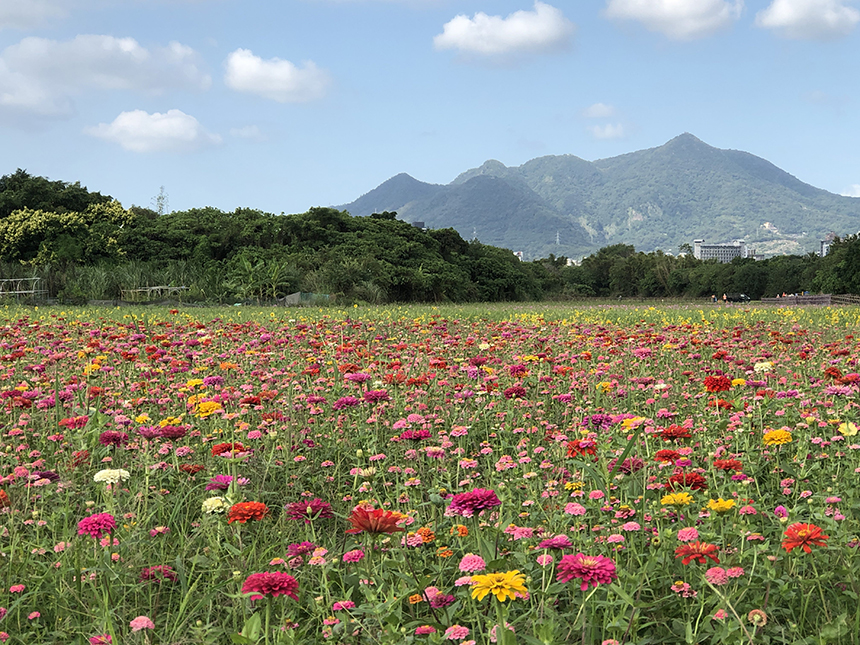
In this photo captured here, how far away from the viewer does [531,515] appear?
223 cm

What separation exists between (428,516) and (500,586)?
1.33 metres

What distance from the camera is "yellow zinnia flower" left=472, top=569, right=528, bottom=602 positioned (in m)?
1.17

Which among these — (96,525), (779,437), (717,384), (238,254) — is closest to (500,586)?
(96,525)

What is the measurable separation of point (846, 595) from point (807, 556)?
0.14m

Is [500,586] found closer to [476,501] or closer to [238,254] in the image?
[476,501]

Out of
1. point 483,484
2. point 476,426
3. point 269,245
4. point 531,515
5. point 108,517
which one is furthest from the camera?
point 269,245

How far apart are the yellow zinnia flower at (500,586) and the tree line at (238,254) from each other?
Answer: 67.0 feet

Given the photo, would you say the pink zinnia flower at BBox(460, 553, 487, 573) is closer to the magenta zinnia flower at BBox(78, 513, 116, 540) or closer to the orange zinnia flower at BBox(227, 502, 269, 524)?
the orange zinnia flower at BBox(227, 502, 269, 524)

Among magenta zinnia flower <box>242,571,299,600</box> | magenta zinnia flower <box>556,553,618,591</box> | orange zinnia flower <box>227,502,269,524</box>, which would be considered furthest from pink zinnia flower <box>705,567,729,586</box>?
orange zinnia flower <box>227,502,269,524</box>

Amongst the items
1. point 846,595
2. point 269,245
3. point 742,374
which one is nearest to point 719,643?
point 846,595

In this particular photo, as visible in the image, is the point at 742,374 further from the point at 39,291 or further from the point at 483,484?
the point at 39,291

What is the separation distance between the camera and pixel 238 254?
106 ft

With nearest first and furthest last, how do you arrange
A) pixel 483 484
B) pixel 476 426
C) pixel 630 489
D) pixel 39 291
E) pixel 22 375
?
pixel 630 489 < pixel 483 484 < pixel 476 426 < pixel 22 375 < pixel 39 291

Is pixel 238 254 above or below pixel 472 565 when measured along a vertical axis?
above
